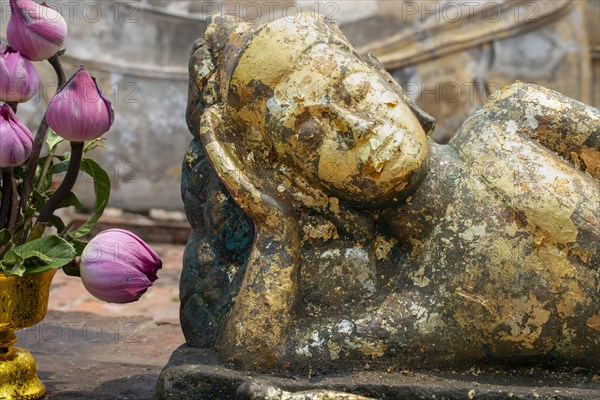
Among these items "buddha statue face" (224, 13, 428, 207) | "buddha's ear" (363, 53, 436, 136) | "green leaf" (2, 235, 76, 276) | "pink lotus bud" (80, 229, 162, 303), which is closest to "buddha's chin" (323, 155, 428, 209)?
"buddha statue face" (224, 13, 428, 207)

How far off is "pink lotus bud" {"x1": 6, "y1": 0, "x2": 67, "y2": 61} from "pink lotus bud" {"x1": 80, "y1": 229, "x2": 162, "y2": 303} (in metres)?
0.30

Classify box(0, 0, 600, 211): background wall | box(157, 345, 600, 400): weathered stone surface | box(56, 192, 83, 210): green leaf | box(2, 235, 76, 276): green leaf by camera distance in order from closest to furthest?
1. box(157, 345, 600, 400): weathered stone surface
2. box(2, 235, 76, 276): green leaf
3. box(56, 192, 83, 210): green leaf
4. box(0, 0, 600, 211): background wall

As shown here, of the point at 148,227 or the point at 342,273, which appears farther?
the point at 148,227

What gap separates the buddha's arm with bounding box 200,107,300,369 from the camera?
1154mm

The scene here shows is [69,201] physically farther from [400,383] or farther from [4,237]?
[400,383]

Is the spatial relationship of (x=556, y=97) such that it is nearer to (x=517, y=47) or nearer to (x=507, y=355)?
(x=507, y=355)

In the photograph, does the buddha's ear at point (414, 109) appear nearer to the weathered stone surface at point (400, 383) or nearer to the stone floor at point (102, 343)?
the weathered stone surface at point (400, 383)

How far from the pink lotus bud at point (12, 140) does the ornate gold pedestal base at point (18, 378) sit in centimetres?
32

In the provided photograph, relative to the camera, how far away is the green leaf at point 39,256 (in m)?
1.21

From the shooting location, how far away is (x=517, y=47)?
3988 mm

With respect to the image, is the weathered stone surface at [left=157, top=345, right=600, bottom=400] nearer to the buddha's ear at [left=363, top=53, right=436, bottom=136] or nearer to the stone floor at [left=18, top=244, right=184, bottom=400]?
the stone floor at [left=18, top=244, right=184, bottom=400]

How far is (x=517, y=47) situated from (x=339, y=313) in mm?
3088

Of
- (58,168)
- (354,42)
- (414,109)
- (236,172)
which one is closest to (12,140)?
(58,168)

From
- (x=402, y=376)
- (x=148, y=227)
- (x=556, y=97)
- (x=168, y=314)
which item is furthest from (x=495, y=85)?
(x=402, y=376)
